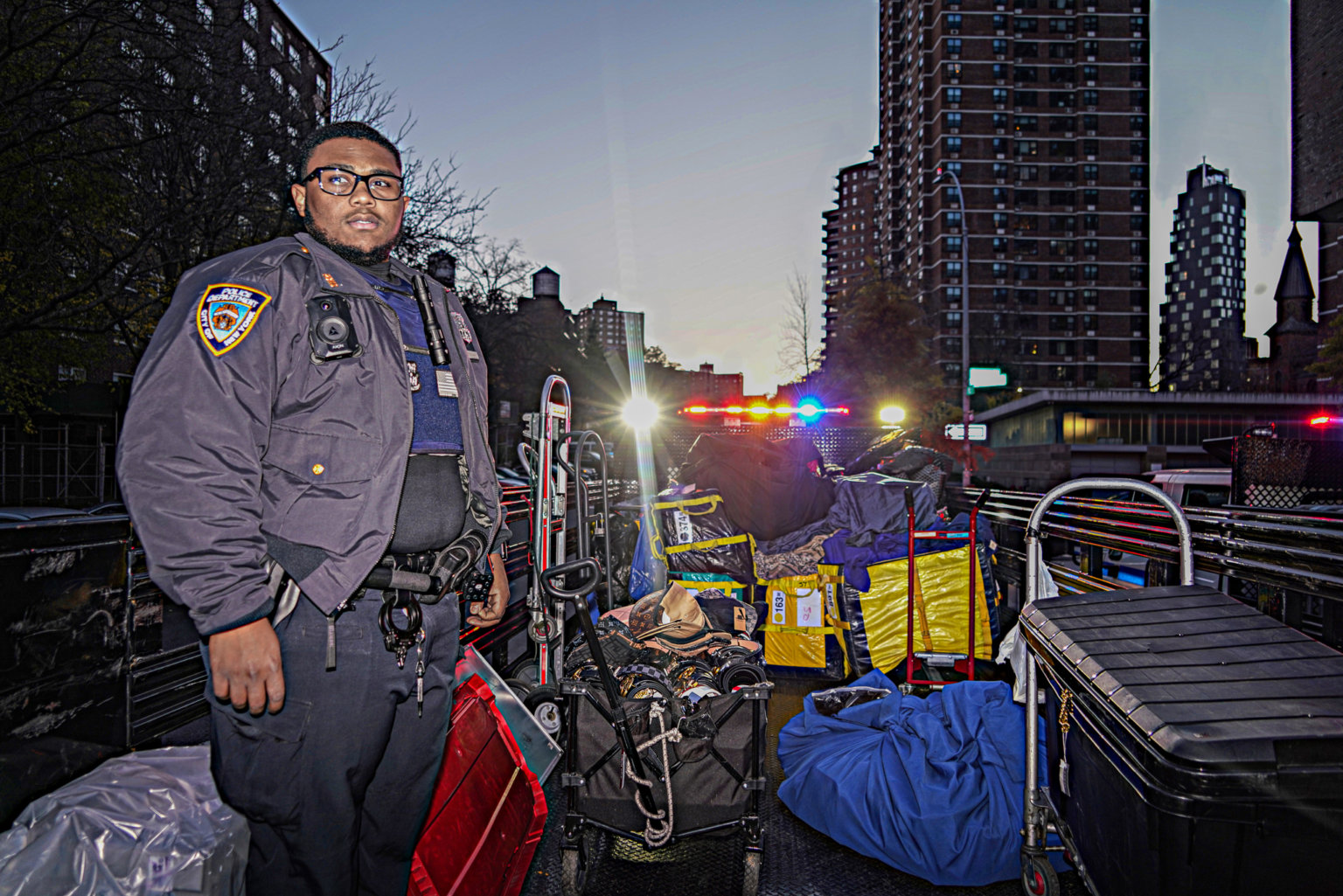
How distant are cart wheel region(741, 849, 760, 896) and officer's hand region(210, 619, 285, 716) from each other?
2119 mm

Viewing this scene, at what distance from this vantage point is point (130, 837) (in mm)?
1938

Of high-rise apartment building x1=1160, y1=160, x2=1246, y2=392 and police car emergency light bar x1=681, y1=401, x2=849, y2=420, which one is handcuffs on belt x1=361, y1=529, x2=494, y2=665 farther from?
high-rise apartment building x1=1160, y1=160, x2=1246, y2=392

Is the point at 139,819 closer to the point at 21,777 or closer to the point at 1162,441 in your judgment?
the point at 21,777

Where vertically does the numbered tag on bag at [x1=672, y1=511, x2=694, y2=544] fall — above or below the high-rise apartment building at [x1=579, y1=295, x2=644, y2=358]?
below

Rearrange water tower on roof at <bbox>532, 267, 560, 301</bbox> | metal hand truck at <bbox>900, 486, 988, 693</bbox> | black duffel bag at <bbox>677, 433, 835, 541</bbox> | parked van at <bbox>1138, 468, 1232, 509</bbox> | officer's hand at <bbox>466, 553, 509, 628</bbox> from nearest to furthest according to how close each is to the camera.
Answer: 1. officer's hand at <bbox>466, 553, 509, 628</bbox>
2. metal hand truck at <bbox>900, 486, 988, 693</bbox>
3. black duffel bag at <bbox>677, 433, 835, 541</bbox>
4. parked van at <bbox>1138, 468, 1232, 509</bbox>
5. water tower on roof at <bbox>532, 267, 560, 301</bbox>

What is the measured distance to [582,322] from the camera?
105688 millimetres

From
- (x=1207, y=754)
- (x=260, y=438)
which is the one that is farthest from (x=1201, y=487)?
(x=260, y=438)

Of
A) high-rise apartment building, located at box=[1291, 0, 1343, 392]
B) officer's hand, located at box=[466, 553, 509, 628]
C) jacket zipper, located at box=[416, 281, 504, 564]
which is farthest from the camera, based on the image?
high-rise apartment building, located at box=[1291, 0, 1343, 392]

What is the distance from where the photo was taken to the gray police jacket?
1520mm

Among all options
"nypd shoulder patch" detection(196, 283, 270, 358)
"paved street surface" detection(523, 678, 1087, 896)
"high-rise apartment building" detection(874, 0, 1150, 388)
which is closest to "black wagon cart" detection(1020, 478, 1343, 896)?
"paved street surface" detection(523, 678, 1087, 896)

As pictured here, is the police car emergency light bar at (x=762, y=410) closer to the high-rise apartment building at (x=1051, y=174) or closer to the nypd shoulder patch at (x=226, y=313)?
the nypd shoulder patch at (x=226, y=313)

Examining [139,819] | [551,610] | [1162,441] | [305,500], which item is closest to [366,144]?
[305,500]

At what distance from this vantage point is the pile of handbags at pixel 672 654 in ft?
10.2

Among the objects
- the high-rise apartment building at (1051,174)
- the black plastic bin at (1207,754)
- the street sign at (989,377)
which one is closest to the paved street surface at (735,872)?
the black plastic bin at (1207,754)
